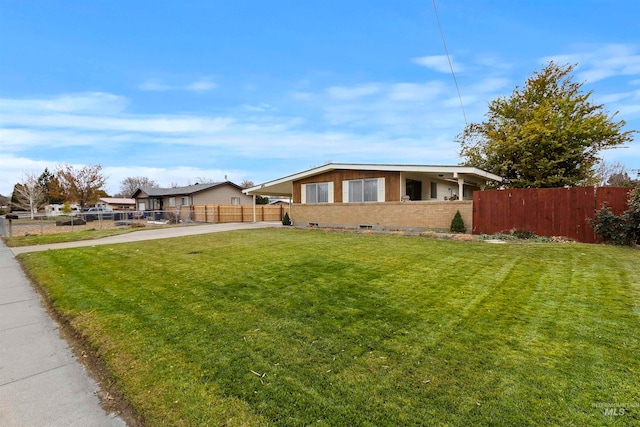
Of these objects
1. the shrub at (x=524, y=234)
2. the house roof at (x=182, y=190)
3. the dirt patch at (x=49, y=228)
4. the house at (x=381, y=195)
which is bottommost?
the dirt patch at (x=49, y=228)

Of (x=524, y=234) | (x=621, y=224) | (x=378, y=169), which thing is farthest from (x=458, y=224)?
(x=378, y=169)

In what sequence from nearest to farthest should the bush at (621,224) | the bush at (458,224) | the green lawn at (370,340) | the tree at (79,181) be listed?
1. the green lawn at (370,340)
2. the bush at (621,224)
3. the bush at (458,224)
4. the tree at (79,181)

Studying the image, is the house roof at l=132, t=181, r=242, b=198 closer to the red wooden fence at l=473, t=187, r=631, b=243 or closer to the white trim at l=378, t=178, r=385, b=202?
the white trim at l=378, t=178, r=385, b=202

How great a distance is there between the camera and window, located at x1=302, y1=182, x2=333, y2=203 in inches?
686

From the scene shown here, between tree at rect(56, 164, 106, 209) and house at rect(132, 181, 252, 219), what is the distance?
5.08 meters

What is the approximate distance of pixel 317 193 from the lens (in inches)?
711

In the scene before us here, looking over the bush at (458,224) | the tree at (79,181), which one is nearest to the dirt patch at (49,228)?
the tree at (79,181)

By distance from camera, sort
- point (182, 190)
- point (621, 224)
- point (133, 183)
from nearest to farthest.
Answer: point (621, 224) < point (182, 190) < point (133, 183)

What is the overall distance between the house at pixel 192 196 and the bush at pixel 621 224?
27.9 m

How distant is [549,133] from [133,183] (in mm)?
88395

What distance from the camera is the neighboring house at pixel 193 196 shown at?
31.1 meters

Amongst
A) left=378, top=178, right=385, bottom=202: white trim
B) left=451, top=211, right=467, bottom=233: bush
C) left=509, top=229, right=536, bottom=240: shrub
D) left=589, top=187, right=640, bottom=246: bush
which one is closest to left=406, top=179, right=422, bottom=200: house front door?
left=378, top=178, right=385, bottom=202: white trim

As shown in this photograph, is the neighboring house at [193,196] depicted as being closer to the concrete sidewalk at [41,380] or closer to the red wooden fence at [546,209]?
the red wooden fence at [546,209]

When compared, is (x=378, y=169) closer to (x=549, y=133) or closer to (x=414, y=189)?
(x=414, y=189)
